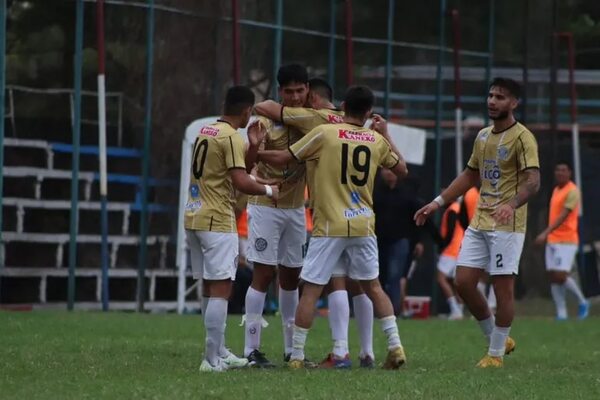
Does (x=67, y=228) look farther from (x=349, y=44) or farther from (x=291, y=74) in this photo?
(x=291, y=74)

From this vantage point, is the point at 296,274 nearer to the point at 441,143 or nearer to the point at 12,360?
the point at 12,360

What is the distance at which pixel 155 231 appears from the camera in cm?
2134

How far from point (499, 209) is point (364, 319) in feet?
4.56

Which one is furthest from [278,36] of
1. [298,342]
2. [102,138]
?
[298,342]

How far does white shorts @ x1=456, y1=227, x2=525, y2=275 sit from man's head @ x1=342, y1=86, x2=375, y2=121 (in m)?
1.49

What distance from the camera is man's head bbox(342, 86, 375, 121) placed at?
11539 mm

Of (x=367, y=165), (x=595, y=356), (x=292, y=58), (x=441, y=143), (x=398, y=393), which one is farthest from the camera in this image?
(x=441, y=143)

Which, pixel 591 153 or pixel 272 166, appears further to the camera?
pixel 591 153

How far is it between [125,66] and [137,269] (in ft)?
9.34

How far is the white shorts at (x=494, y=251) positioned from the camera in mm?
12102

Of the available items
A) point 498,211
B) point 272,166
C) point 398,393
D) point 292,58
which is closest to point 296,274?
point 272,166

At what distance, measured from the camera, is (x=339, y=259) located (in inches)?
465

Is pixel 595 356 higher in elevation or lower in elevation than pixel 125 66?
lower

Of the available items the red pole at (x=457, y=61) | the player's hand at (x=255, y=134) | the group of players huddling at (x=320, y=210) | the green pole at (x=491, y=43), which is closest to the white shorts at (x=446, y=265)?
the red pole at (x=457, y=61)
